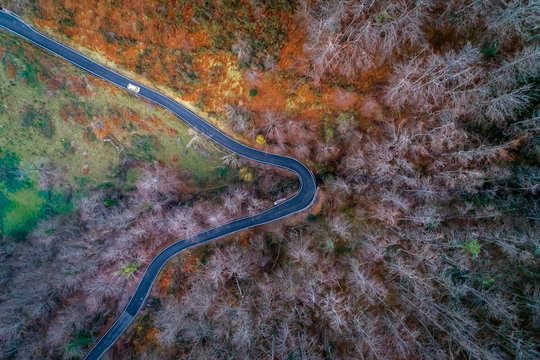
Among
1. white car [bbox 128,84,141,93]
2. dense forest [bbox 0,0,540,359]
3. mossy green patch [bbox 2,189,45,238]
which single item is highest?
white car [bbox 128,84,141,93]

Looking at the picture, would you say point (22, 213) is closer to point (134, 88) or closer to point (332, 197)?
point (134, 88)

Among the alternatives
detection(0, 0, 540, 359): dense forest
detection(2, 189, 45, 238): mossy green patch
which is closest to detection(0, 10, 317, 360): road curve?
detection(0, 0, 540, 359): dense forest

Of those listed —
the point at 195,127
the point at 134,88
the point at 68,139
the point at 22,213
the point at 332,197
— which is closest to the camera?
the point at 332,197

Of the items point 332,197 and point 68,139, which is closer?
point 332,197

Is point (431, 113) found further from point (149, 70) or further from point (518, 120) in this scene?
point (149, 70)

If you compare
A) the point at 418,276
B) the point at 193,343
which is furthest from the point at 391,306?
the point at 193,343

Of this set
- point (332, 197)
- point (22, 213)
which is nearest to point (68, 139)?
point (22, 213)

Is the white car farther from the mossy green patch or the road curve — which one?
the mossy green patch
